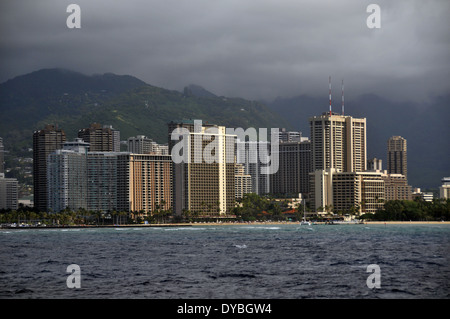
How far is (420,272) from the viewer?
259ft

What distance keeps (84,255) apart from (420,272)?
5436 cm

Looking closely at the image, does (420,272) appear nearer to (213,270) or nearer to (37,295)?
(213,270)

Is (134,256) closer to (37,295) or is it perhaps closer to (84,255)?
(84,255)

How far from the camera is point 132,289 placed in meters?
64.2
